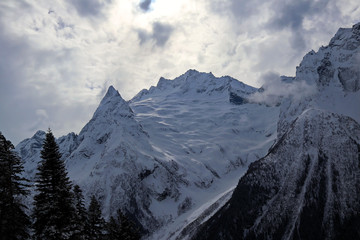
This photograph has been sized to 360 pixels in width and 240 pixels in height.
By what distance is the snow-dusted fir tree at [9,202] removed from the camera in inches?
939

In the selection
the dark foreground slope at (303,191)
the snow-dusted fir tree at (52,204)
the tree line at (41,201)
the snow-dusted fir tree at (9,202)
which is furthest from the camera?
the dark foreground slope at (303,191)

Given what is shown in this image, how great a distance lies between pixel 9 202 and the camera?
25.2 m

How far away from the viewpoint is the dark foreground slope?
113588mm

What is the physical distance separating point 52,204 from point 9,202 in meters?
3.14

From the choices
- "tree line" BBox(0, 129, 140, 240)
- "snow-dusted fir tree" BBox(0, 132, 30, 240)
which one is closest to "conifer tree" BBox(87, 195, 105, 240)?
"tree line" BBox(0, 129, 140, 240)

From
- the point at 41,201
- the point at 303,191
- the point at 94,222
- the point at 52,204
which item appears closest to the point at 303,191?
the point at 303,191

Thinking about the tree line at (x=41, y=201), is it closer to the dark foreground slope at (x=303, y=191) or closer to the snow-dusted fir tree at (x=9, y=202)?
the snow-dusted fir tree at (x=9, y=202)

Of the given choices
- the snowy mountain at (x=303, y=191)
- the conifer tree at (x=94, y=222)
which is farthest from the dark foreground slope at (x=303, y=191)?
the conifer tree at (x=94, y=222)

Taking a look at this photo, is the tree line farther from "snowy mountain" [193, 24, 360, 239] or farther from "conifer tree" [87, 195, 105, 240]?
"snowy mountain" [193, 24, 360, 239]

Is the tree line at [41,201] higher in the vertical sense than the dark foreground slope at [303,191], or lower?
higher

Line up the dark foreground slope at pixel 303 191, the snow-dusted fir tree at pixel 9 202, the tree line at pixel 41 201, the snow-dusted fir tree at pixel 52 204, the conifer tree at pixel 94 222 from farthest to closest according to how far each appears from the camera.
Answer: the dark foreground slope at pixel 303 191 → the conifer tree at pixel 94 222 → the snow-dusted fir tree at pixel 52 204 → the tree line at pixel 41 201 → the snow-dusted fir tree at pixel 9 202

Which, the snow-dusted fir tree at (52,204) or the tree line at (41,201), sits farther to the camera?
the snow-dusted fir tree at (52,204)

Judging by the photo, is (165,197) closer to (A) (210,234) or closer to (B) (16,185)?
(A) (210,234)

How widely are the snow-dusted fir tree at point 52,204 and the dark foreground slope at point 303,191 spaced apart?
322 feet
